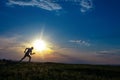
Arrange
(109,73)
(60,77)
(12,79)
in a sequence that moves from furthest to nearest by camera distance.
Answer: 1. (109,73)
2. (60,77)
3. (12,79)

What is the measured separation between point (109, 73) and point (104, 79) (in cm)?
679

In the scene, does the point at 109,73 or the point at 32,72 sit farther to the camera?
the point at 109,73

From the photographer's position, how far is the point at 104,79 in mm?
33125

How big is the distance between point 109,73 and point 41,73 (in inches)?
449

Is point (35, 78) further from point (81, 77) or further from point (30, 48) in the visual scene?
point (30, 48)

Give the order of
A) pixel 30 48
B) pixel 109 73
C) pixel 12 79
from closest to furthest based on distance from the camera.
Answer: pixel 12 79 → pixel 109 73 → pixel 30 48

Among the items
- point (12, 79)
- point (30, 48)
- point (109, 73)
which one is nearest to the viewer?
point (12, 79)

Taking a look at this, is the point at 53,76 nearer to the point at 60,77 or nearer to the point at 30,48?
the point at 60,77

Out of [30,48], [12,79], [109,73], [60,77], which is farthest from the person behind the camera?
[30,48]

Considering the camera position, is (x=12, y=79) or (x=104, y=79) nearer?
(x=12, y=79)

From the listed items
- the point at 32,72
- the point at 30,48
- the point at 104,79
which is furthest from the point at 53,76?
the point at 30,48

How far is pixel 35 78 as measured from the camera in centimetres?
3080

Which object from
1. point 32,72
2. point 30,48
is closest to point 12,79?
point 32,72

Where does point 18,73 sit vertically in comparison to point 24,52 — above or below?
below
